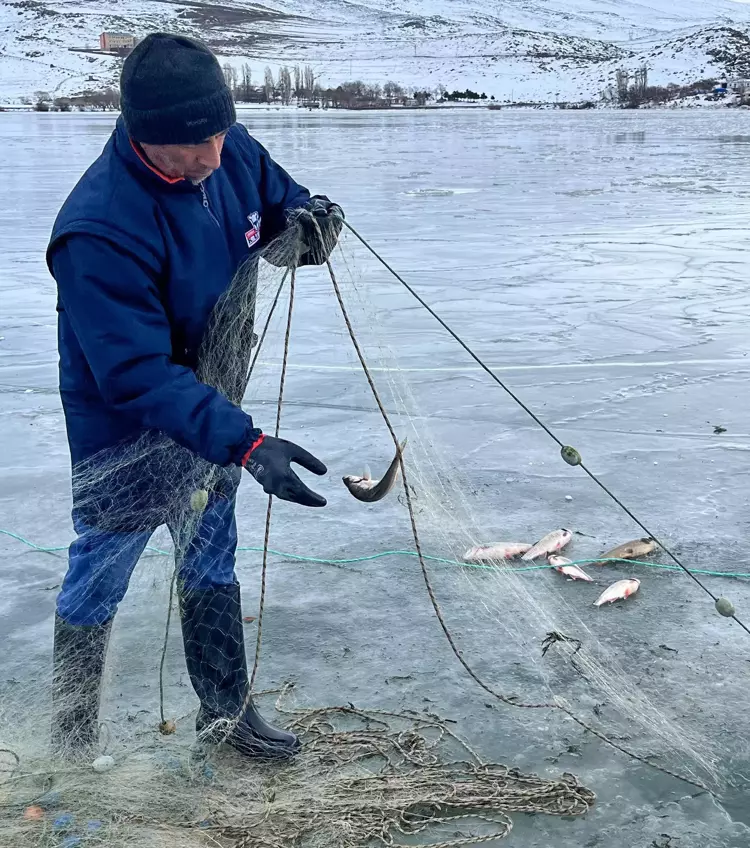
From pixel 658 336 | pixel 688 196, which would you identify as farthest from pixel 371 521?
pixel 688 196

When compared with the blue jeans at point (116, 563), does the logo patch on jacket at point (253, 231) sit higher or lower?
higher

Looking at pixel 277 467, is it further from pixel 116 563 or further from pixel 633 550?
Answer: pixel 633 550

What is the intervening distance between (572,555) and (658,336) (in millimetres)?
3619

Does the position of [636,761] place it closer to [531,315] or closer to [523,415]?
[523,415]

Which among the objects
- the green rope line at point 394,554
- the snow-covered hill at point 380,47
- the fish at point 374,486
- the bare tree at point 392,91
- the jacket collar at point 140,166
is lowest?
the green rope line at point 394,554

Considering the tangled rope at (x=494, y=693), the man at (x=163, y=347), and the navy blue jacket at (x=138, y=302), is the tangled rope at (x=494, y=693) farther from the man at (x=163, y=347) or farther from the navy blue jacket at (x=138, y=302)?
the navy blue jacket at (x=138, y=302)

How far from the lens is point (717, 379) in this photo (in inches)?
242

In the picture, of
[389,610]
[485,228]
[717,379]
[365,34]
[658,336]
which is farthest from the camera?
[365,34]

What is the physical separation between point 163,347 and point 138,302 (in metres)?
0.12

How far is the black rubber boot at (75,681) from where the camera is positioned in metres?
2.72

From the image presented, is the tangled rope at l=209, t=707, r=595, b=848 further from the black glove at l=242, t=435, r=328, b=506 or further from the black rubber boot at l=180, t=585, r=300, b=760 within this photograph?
the black glove at l=242, t=435, r=328, b=506

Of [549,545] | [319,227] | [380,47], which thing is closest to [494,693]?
[549,545]

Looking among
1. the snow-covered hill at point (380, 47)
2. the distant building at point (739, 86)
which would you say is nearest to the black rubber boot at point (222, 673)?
the distant building at point (739, 86)

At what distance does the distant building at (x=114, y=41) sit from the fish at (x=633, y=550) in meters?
151
